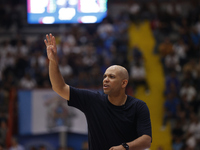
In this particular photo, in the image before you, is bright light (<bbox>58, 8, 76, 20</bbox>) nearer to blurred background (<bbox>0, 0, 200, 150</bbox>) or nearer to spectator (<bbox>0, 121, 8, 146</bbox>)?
blurred background (<bbox>0, 0, 200, 150</bbox>)

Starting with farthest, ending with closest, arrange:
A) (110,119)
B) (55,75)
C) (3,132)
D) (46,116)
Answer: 1. (46,116)
2. (3,132)
3. (110,119)
4. (55,75)

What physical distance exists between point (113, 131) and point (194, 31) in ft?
39.4

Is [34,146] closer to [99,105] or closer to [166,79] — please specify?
[166,79]

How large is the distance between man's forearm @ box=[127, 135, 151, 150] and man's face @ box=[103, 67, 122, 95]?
0.59 metres

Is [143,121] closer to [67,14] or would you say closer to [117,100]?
[117,100]

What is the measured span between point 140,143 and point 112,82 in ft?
2.35

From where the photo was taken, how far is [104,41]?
47.0 feet

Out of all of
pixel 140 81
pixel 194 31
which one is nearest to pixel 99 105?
pixel 140 81

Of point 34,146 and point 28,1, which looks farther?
point 28,1

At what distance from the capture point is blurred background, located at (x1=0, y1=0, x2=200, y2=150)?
10664mm

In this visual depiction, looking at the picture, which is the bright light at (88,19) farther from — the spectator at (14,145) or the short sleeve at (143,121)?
the short sleeve at (143,121)

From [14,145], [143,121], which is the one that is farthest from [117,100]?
[14,145]

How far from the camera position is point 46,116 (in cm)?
1063

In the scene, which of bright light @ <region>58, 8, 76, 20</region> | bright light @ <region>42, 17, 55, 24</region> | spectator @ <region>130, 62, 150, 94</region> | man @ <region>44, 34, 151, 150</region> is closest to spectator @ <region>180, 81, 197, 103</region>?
spectator @ <region>130, 62, 150, 94</region>
